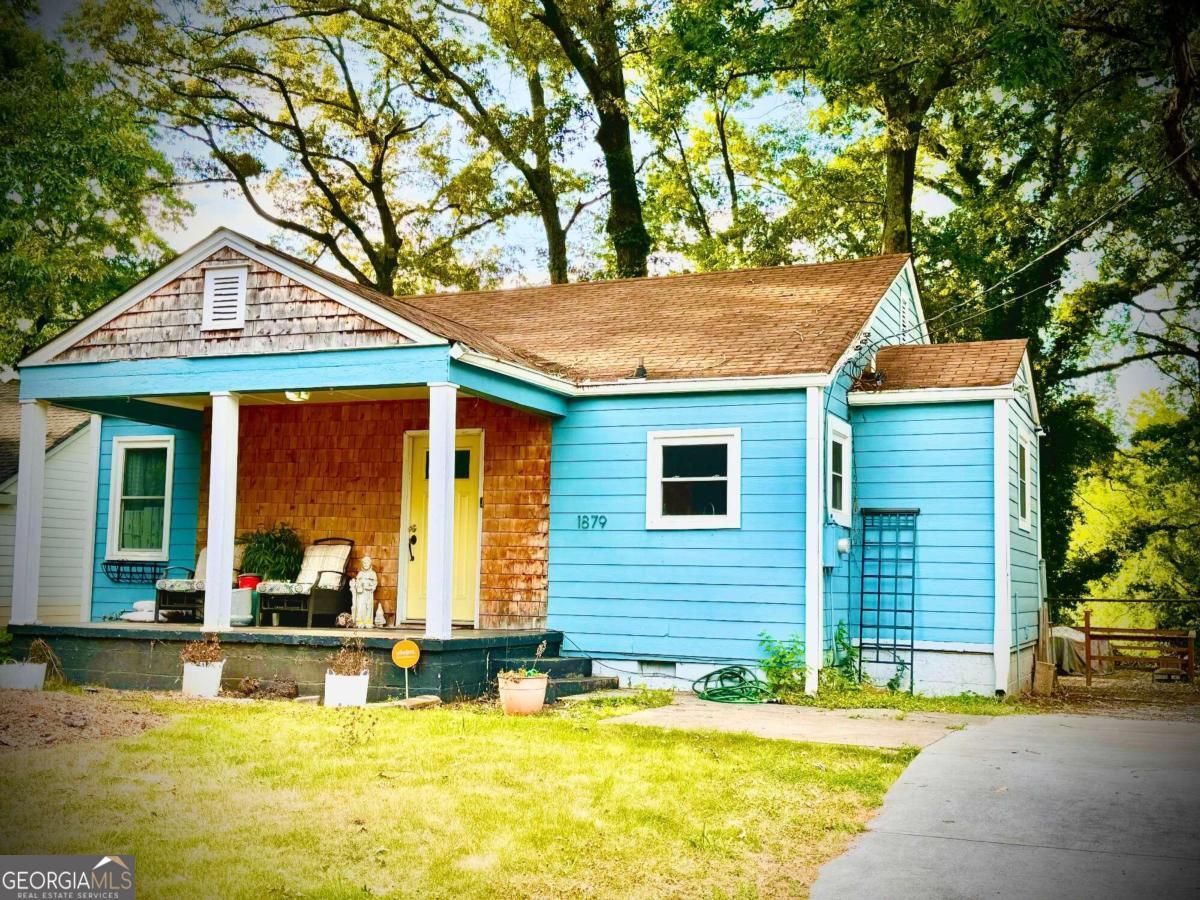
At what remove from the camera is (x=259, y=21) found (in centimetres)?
2580

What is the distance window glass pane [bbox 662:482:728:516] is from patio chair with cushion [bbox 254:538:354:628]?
3.89 metres

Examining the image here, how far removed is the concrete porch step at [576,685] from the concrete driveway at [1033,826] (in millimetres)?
3819

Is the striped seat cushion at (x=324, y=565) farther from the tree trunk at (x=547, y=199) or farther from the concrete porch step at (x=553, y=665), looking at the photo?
the tree trunk at (x=547, y=199)

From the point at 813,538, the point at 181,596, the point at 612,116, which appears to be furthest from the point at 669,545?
the point at 612,116

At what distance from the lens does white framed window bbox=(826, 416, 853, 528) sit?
11.8 m

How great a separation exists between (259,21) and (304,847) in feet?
80.0

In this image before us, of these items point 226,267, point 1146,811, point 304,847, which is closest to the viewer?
point 304,847

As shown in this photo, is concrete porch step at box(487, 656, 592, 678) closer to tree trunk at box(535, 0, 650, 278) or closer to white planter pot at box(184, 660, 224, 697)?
white planter pot at box(184, 660, 224, 697)

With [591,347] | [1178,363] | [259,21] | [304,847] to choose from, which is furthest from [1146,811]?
[259,21]

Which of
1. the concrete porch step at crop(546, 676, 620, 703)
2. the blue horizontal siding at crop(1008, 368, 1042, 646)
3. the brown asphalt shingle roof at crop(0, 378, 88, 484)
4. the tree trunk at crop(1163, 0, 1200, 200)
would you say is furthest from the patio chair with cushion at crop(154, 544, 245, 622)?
the tree trunk at crop(1163, 0, 1200, 200)

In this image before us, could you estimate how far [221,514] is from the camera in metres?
11.3

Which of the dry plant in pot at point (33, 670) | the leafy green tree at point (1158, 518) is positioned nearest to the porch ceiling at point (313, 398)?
the dry plant in pot at point (33, 670)

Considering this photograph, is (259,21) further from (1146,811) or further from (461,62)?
(1146,811)

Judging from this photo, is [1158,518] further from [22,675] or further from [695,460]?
[22,675]
